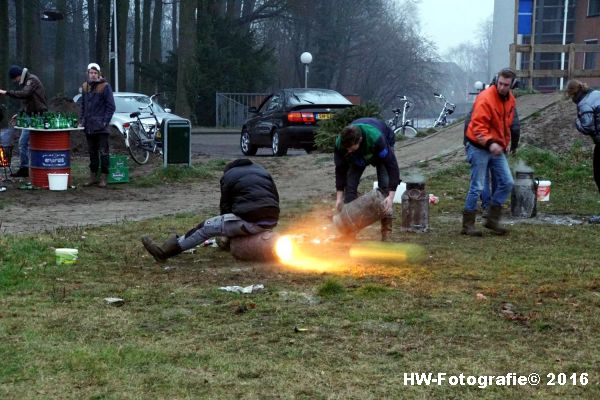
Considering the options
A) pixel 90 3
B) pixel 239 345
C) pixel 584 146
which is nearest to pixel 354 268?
pixel 239 345

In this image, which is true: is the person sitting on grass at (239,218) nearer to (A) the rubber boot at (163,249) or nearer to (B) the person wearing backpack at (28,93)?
(A) the rubber boot at (163,249)

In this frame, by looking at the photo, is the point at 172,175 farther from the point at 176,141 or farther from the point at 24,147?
the point at 24,147

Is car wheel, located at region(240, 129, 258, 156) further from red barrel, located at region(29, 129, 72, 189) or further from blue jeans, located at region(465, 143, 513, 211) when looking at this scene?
blue jeans, located at region(465, 143, 513, 211)

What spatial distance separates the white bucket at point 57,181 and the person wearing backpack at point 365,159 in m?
5.95

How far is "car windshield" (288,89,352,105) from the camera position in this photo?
19844 mm

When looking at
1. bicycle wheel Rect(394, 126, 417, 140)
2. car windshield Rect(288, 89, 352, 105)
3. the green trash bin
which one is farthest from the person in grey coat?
bicycle wheel Rect(394, 126, 417, 140)

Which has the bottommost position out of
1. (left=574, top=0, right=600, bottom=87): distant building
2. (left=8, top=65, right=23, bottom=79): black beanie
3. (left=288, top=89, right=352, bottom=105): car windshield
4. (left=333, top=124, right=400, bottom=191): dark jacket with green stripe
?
(left=333, top=124, right=400, bottom=191): dark jacket with green stripe

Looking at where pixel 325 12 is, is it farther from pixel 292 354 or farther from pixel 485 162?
pixel 292 354

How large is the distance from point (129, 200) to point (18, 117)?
238 cm

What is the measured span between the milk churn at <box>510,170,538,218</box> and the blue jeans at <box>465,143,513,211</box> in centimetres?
160

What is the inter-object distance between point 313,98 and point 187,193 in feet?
21.2

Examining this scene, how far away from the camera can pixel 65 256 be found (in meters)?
8.11

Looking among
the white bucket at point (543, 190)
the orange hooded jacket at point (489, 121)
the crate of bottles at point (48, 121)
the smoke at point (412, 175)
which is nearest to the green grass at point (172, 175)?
the crate of bottles at point (48, 121)

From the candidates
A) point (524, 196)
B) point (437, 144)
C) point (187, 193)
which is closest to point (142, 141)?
point (187, 193)
